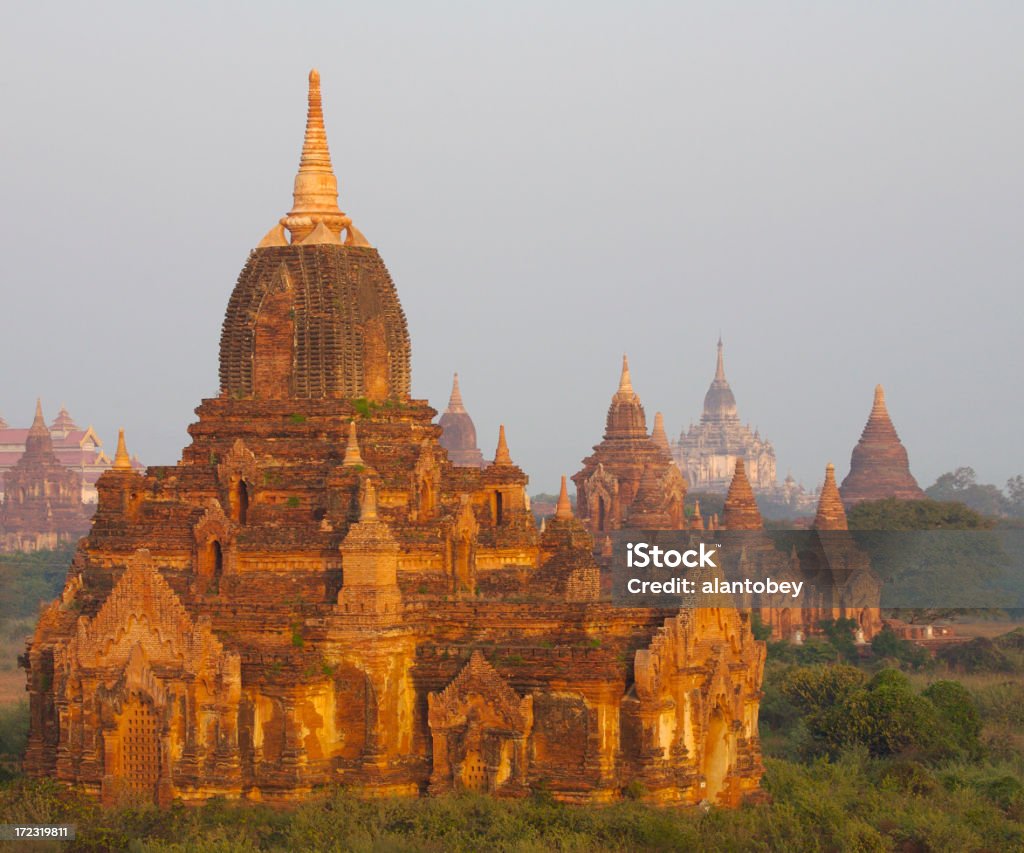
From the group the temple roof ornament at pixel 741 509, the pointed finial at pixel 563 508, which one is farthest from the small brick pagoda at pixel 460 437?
the pointed finial at pixel 563 508

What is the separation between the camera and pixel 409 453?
52219 mm

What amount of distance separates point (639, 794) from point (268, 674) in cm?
660

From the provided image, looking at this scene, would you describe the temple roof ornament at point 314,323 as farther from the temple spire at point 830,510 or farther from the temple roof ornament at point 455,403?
the temple roof ornament at point 455,403

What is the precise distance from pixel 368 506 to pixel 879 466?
324ft

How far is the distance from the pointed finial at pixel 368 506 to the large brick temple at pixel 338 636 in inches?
1.5

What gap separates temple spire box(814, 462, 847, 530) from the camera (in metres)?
99.6

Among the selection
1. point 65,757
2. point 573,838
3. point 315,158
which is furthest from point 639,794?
point 315,158

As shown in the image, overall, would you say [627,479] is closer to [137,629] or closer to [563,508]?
[563,508]

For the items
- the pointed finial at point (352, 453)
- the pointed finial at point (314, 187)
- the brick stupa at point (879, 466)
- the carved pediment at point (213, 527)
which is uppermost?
the brick stupa at point (879, 466)

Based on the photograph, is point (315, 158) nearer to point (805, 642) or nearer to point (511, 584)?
point (511, 584)

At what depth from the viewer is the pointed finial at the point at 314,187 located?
54.7 meters

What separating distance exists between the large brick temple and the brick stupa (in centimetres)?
9277

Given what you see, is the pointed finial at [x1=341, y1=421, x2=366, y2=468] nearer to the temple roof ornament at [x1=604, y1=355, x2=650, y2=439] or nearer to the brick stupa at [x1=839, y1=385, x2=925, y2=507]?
the temple roof ornament at [x1=604, y1=355, x2=650, y2=439]

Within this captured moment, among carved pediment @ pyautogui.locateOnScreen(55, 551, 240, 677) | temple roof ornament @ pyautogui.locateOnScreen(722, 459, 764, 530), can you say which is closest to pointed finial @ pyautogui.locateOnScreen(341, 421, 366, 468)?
carved pediment @ pyautogui.locateOnScreen(55, 551, 240, 677)
